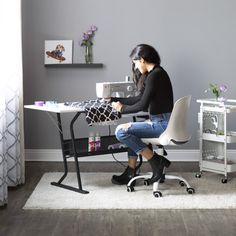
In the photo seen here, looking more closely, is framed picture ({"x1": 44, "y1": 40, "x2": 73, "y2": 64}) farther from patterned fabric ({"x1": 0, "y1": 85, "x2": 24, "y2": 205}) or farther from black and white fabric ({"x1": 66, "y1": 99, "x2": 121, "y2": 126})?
black and white fabric ({"x1": 66, "y1": 99, "x2": 121, "y2": 126})

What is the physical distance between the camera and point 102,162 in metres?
5.59

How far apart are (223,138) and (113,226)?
1.58 m

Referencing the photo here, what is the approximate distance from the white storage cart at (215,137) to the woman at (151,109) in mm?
612

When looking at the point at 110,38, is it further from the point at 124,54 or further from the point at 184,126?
the point at 184,126

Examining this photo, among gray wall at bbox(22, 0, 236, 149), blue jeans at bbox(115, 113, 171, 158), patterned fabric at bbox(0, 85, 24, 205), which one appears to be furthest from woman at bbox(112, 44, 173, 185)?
gray wall at bbox(22, 0, 236, 149)

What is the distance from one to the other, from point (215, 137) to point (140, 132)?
83 cm

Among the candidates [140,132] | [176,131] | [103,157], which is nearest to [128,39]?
[103,157]

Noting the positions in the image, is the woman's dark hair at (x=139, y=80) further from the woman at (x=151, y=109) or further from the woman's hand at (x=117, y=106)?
the woman's hand at (x=117, y=106)

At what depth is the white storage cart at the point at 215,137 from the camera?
4.77 meters

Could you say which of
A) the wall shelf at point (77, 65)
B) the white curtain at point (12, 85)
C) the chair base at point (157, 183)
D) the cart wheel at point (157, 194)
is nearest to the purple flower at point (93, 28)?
the wall shelf at point (77, 65)

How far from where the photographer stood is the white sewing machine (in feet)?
15.1

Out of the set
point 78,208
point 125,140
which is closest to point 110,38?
point 125,140

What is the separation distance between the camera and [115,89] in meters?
4.68

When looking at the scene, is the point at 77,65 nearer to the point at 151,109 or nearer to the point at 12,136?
the point at 12,136
